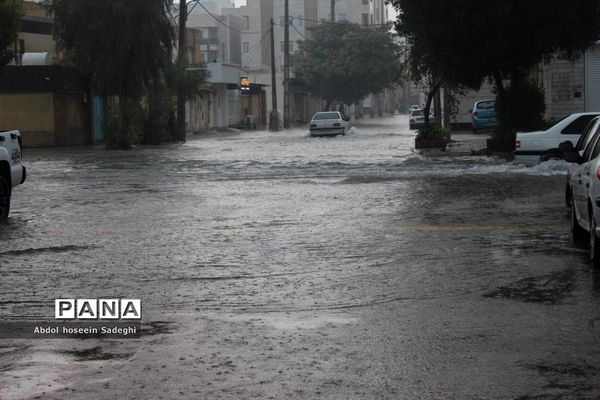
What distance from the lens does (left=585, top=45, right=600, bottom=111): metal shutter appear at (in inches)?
1556

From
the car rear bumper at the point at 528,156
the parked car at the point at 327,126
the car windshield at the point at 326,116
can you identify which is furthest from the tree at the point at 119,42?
the car rear bumper at the point at 528,156

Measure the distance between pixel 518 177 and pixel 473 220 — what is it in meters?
8.24

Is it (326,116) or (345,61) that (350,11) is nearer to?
(345,61)

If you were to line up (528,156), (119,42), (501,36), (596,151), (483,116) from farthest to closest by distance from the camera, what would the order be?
1. (483,116)
2. (119,42)
3. (501,36)
4. (528,156)
5. (596,151)

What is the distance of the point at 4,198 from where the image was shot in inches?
621

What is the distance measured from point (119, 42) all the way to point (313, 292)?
1385 inches

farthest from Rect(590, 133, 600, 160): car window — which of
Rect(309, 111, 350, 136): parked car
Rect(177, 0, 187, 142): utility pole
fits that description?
Rect(309, 111, 350, 136): parked car

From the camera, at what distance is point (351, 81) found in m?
101

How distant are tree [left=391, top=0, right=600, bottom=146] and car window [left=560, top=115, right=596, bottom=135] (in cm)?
Answer: 537

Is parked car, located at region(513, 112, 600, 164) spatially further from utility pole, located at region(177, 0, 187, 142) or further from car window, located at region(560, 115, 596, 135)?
utility pole, located at region(177, 0, 187, 142)

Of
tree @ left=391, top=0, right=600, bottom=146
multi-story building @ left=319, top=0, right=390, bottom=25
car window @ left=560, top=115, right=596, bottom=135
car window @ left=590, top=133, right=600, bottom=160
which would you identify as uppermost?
multi-story building @ left=319, top=0, right=390, bottom=25

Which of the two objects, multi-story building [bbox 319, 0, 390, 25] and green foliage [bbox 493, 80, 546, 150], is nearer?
green foliage [bbox 493, 80, 546, 150]

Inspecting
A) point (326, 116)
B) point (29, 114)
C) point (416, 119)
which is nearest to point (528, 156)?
point (29, 114)

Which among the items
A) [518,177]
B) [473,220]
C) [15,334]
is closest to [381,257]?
[473,220]
